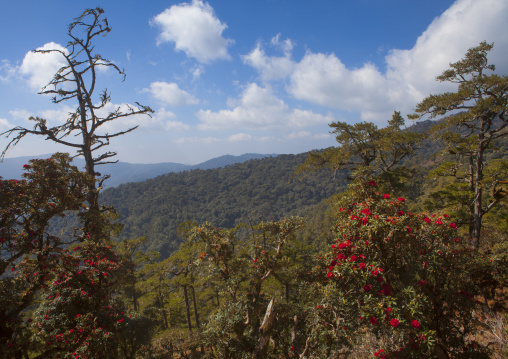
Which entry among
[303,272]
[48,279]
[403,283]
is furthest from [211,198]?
[403,283]

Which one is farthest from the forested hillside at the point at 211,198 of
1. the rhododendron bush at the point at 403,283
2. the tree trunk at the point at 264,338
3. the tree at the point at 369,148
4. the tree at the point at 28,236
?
the rhododendron bush at the point at 403,283

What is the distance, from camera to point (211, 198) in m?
114

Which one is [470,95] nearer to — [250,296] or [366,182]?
[366,182]

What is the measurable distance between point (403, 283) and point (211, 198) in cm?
11200

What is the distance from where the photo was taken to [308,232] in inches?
2025

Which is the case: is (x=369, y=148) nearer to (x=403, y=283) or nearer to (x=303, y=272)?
(x=303, y=272)

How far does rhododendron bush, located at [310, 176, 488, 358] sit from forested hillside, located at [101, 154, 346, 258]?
7582cm

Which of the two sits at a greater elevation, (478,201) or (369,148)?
(369,148)

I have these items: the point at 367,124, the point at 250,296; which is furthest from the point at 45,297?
the point at 367,124

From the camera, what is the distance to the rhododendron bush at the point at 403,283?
11.0ft

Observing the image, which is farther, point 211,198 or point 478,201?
point 211,198

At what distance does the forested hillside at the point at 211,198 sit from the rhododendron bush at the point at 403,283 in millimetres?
75818

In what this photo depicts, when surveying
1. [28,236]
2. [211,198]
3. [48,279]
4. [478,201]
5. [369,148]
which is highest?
[369,148]

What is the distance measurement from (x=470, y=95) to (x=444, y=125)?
3.97 feet
